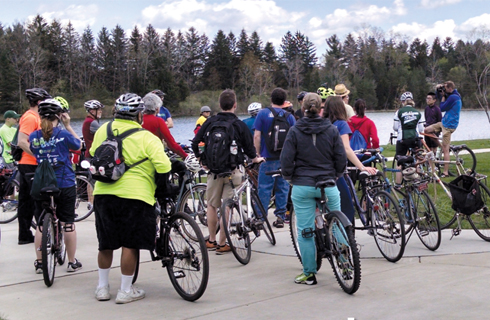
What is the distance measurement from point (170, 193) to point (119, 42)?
267 feet

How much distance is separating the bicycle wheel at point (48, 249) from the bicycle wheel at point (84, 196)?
422 cm

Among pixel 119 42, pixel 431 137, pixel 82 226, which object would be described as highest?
pixel 119 42

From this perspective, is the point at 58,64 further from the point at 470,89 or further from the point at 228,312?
the point at 228,312

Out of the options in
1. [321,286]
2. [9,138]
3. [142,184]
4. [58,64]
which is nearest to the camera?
[142,184]

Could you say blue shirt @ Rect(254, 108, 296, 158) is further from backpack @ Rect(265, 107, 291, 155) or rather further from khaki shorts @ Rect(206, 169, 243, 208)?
khaki shorts @ Rect(206, 169, 243, 208)

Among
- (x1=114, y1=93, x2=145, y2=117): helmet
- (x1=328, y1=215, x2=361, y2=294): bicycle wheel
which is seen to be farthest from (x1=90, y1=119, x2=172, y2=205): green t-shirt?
(x1=328, y1=215, x2=361, y2=294): bicycle wheel

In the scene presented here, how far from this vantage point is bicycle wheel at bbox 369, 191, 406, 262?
250 inches

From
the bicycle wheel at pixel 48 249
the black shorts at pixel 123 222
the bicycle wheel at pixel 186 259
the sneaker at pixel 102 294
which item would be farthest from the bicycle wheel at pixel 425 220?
the bicycle wheel at pixel 48 249

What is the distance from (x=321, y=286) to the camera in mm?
5598

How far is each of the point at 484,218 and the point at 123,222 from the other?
15.0 ft

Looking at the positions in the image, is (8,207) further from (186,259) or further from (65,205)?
(186,259)

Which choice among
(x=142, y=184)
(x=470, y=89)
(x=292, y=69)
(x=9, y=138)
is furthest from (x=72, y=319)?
(x=292, y=69)

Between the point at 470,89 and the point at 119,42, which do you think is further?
the point at 119,42

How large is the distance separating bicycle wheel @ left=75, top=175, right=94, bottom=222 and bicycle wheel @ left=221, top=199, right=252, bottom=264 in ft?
14.0
